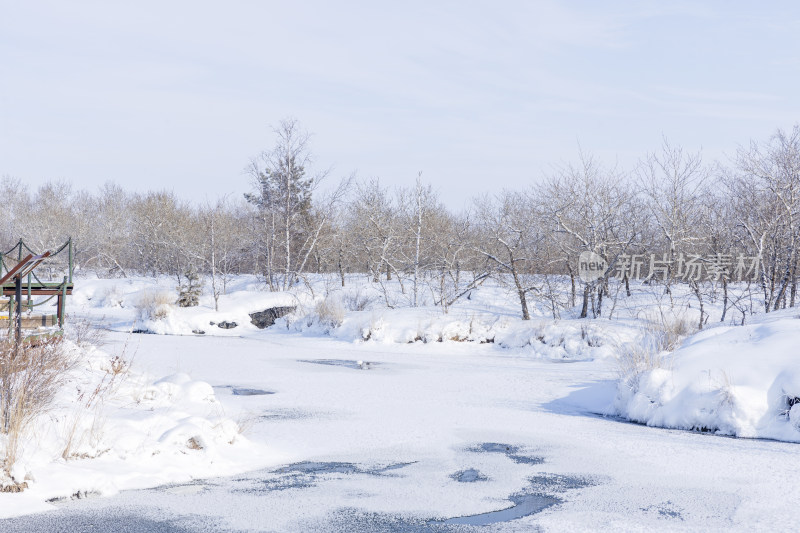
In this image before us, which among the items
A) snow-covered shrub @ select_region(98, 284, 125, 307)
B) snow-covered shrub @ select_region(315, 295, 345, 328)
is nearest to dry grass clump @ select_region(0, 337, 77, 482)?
snow-covered shrub @ select_region(315, 295, 345, 328)

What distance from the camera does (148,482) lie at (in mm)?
6973

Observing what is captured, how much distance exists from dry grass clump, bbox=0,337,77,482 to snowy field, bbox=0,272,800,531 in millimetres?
204

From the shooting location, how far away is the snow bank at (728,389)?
10.1m

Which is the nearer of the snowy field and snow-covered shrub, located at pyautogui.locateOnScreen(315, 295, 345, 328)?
the snowy field

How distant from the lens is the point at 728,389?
1048 cm

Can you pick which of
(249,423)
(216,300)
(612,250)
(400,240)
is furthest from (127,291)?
(249,423)

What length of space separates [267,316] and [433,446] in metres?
19.7

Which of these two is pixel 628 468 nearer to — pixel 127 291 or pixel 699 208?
pixel 699 208

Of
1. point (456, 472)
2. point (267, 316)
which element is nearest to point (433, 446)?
point (456, 472)

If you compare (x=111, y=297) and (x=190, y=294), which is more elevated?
(x=190, y=294)

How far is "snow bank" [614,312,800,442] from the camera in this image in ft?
33.0

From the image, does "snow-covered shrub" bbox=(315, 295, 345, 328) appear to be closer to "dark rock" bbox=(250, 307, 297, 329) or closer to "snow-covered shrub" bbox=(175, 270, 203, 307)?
"dark rock" bbox=(250, 307, 297, 329)

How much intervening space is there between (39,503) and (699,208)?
27760 mm

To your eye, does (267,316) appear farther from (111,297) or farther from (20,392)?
(20,392)
